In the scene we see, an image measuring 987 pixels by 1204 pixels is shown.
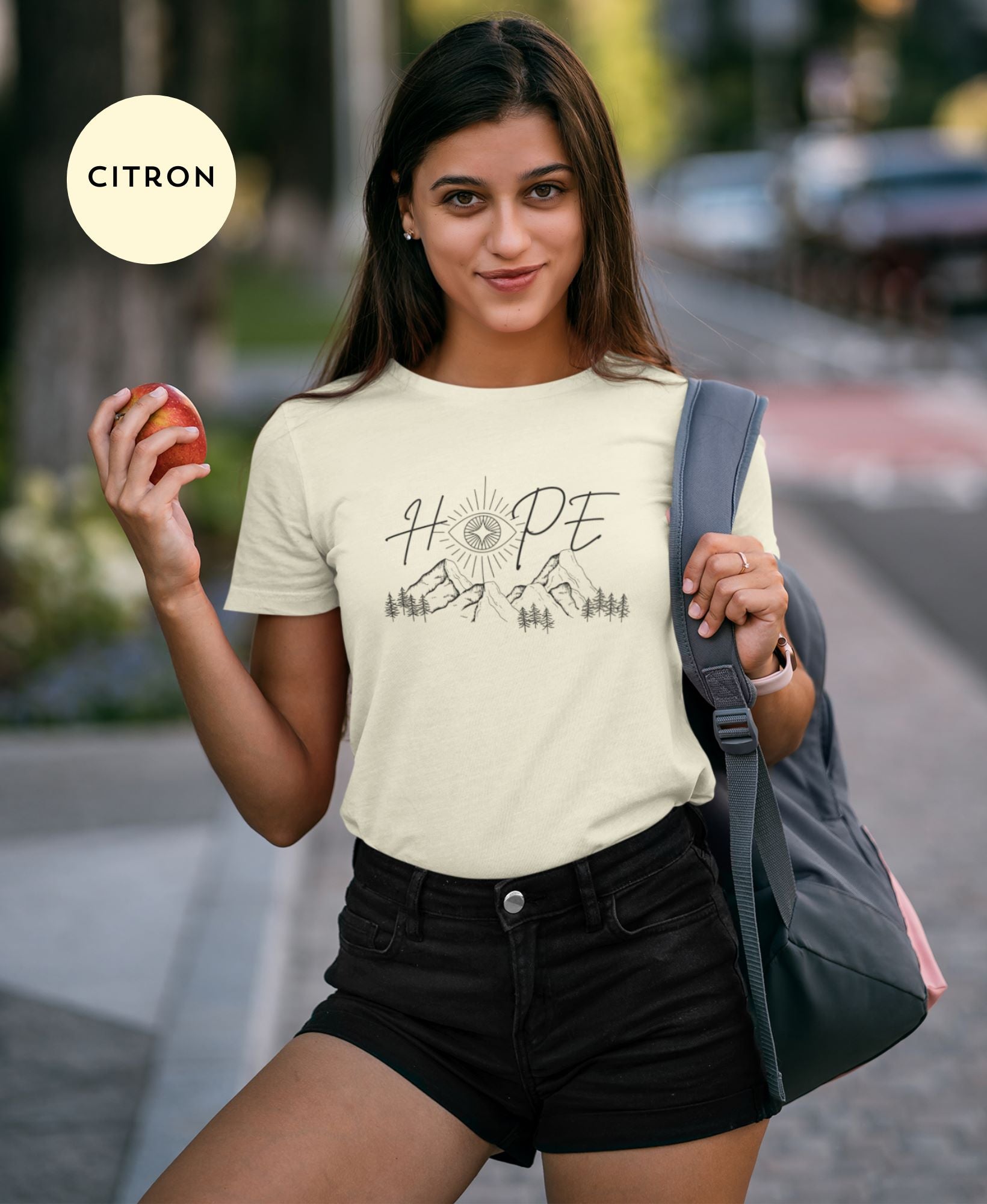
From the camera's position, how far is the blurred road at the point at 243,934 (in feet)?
11.9

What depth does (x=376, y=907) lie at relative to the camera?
211 centimetres

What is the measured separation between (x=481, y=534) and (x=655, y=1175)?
2.54 ft

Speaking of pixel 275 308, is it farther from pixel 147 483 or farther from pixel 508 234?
pixel 147 483

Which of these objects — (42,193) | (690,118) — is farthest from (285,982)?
(690,118)

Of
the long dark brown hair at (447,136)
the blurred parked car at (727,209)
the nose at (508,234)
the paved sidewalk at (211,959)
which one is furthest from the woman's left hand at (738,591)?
the blurred parked car at (727,209)

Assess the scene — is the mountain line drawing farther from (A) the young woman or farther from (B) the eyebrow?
(B) the eyebrow

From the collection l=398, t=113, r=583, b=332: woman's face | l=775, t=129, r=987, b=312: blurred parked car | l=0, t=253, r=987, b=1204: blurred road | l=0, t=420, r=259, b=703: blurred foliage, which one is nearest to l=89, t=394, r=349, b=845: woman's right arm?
l=398, t=113, r=583, b=332: woman's face

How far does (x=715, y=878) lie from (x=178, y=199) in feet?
3.48

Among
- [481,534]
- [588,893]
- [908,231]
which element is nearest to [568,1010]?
[588,893]

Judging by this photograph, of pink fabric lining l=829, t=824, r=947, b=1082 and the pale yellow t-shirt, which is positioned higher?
the pale yellow t-shirt

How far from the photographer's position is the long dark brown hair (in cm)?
212

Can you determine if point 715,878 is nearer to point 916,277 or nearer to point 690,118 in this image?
point 916,277

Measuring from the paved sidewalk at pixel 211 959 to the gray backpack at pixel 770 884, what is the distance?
1.51 meters

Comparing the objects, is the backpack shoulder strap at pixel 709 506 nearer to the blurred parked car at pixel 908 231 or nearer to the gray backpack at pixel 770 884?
the gray backpack at pixel 770 884
